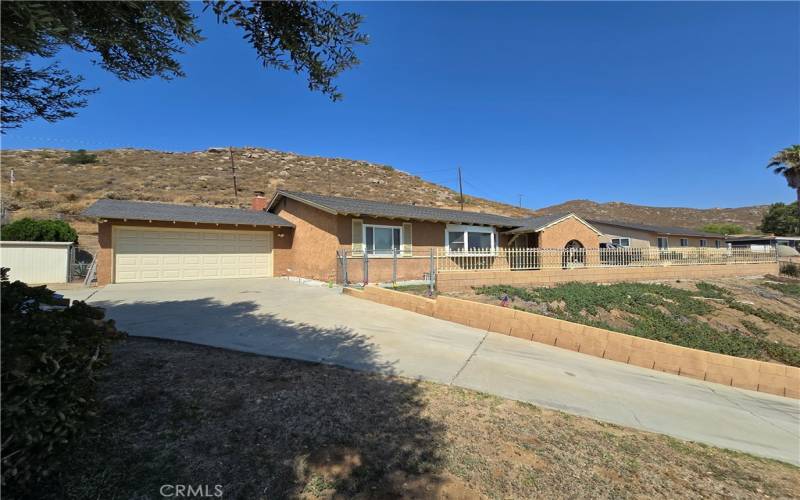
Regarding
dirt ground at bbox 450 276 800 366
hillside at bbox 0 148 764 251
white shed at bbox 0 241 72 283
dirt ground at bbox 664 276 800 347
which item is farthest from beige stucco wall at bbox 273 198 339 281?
dirt ground at bbox 664 276 800 347

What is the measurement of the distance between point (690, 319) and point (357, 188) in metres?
36.1

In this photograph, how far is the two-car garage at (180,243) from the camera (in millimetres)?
14125

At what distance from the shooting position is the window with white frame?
18.6 meters

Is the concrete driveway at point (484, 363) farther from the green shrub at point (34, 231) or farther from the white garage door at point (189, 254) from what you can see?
the green shrub at point (34, 231)

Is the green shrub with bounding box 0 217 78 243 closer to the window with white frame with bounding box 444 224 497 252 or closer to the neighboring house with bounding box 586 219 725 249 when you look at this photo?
Result: the window with white frame with bounding box 444 224 497 252

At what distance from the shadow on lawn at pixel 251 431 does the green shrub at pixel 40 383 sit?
33 cm

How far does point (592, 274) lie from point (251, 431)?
52.5 ft

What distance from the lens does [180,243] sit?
15.6m

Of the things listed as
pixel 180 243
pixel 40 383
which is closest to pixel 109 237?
pixel 180 243

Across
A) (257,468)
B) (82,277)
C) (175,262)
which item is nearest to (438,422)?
(257,468)

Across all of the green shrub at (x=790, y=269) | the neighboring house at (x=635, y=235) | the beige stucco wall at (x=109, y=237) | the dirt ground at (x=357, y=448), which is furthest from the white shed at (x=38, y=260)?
the green shrub at (x=790, y=269)

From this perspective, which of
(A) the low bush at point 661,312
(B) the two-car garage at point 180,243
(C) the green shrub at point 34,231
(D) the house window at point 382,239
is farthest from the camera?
(D) the house window at point 382,239

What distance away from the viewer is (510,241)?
2161 centimetres

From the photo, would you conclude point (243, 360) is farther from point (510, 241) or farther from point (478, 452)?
point (510, 241)
